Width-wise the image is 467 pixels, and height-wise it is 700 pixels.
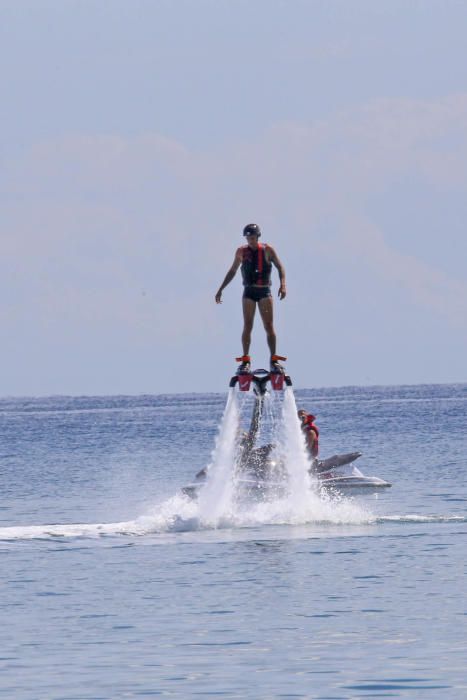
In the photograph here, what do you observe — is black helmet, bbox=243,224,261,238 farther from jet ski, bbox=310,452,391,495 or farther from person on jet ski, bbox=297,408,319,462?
jet ski, bbox=310,452,391,495

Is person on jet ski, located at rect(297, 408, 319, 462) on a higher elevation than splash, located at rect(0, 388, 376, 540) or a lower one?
higher

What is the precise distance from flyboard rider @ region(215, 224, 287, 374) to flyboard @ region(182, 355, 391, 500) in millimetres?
1268

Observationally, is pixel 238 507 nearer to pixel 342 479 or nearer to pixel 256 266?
pixel 342 479

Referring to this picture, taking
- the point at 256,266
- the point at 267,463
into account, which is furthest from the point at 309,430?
the point at 256,266

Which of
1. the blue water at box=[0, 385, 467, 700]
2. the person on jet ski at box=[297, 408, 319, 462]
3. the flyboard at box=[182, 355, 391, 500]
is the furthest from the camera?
the person on jet ski at box=[297, 408, 319, 462]

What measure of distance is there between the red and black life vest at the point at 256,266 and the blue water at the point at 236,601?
18.4 ft

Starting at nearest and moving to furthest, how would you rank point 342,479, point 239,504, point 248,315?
point 248,315, point 239,504, point 342,479

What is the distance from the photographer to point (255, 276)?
30.3m

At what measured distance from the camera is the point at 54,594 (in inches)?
1054

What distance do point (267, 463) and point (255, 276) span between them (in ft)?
21.5

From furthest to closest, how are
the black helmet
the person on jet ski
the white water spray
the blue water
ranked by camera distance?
the person on jet ski < the white water spray < the black helmet < the blue water

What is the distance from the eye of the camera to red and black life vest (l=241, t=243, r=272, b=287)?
1181 inches

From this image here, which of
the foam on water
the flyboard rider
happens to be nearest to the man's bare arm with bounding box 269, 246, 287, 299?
the flyboard rider

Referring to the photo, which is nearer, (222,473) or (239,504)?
(222,473)
